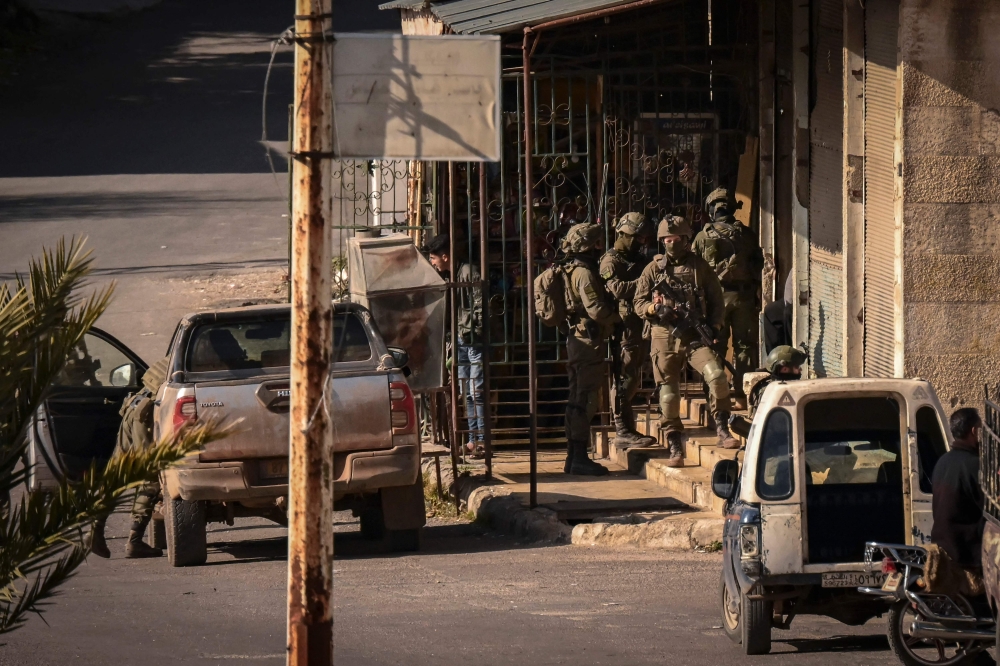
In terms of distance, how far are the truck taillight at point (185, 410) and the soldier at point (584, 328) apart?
367 centimetres

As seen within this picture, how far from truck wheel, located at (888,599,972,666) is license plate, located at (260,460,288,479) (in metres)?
4.46

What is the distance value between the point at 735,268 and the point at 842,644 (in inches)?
240

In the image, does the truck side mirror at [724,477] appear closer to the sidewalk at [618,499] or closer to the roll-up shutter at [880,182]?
the sidewalk at [618,499]

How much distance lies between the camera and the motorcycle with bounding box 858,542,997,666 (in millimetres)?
6516

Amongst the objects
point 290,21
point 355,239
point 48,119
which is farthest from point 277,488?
point 290,21

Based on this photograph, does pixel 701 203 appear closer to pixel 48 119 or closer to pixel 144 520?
pixel 144 520

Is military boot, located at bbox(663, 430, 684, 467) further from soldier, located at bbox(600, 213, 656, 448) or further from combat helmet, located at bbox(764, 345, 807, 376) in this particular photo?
combat helmet, located at bbox(764, 345, 807, 376)

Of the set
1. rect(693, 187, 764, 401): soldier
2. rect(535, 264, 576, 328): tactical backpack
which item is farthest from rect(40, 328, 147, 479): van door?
rect(693, 187, 764, 401): soldier

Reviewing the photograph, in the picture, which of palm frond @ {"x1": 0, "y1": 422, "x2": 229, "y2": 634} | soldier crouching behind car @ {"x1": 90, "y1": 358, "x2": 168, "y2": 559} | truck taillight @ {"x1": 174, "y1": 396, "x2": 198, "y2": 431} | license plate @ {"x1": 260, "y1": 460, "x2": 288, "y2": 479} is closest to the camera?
palm frond @ {"x1": 0, "y1": 422, "x2": 229, "y2": 634}

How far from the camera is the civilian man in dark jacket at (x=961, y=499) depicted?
22.0 ft

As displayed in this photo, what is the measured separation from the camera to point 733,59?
13984mm

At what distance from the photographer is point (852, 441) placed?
290 inches

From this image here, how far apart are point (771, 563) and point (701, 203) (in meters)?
7.40

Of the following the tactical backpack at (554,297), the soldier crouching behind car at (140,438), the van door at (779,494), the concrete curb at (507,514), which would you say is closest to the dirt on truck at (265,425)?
the soldier crouching behind car at (140,438)
